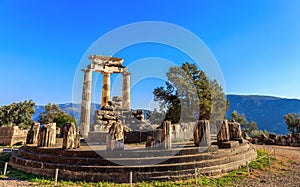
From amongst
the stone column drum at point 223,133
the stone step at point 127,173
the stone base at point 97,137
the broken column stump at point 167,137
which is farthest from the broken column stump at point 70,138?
the stone column drum at point 223,133

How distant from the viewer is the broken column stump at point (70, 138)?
10956 mm

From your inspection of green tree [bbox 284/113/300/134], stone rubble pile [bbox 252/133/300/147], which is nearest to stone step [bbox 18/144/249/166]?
stone rubble pile [bbox 252/133/300/147]

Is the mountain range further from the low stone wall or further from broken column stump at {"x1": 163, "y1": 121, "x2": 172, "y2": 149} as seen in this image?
broken column stump at {"x1": 163, "y1": 121, "x2": 172, "y2": 149}

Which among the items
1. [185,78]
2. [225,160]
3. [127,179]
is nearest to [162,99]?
[185,78]

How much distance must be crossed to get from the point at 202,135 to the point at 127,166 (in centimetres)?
500

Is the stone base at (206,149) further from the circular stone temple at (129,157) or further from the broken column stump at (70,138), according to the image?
the broken column stump at (70,138)

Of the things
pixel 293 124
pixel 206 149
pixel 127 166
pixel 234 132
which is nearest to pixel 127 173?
pixel 127 166

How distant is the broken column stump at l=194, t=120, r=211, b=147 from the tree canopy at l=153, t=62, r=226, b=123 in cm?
1551

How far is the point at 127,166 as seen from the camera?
8.88m

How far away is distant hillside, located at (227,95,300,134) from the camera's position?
14050 centimetres

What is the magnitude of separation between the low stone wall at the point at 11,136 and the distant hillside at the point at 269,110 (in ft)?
438

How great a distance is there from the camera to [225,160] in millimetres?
10398

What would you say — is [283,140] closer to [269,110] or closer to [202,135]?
[202,135]

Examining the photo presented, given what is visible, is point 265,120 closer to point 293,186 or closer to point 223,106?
point 223,106
